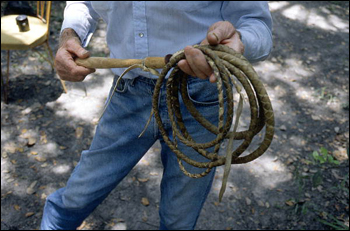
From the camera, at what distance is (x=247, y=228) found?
9.38 ft

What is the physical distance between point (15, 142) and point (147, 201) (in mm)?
1468

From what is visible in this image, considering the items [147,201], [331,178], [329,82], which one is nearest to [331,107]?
[329,82]

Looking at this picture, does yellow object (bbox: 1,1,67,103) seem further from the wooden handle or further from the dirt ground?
the wooden handle

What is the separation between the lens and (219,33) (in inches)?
49.6

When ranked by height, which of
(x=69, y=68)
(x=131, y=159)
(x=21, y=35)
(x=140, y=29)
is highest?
(x=140, y=29)

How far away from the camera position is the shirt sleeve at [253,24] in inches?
59.1

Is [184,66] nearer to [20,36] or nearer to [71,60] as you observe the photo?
[71,60]

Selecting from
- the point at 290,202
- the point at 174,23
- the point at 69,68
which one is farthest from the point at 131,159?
the point at 290,202

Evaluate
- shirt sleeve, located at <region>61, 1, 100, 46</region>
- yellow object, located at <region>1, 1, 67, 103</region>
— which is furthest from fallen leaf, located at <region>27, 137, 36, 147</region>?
shirt sleeve, located at <region>61, 1, 100, 46</region>

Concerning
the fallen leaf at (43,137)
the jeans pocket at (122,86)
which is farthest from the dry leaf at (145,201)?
the jeans pocket at (122,86)

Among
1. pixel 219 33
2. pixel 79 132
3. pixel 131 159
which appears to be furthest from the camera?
pixel 79 132

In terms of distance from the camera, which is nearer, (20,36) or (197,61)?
(197,61)

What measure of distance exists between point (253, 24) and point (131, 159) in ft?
3.00

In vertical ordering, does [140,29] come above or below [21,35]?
above
